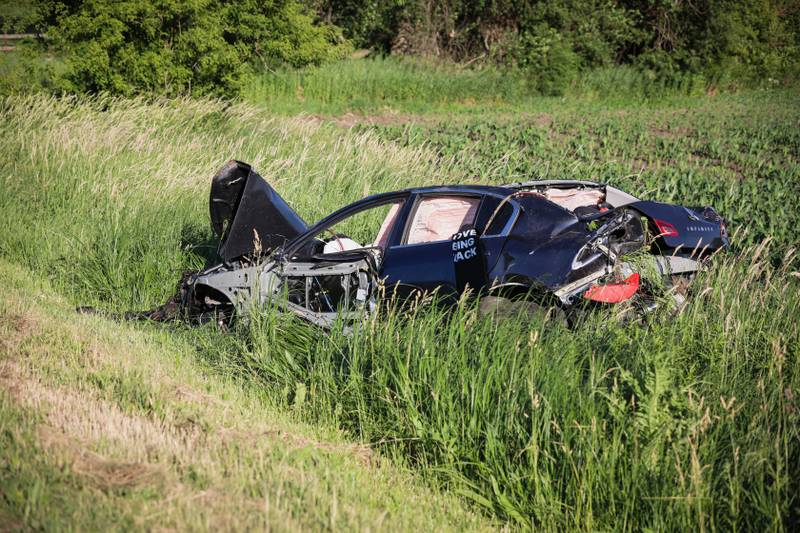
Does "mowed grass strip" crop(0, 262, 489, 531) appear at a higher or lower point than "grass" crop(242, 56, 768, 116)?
higher

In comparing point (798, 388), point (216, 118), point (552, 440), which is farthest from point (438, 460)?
point (216, 118)

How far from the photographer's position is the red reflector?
273 inches

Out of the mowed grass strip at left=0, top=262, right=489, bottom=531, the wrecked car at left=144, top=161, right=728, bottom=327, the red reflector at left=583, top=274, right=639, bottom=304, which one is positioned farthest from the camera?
the wrecked car at left=144, top=161, right=728, bottom=327

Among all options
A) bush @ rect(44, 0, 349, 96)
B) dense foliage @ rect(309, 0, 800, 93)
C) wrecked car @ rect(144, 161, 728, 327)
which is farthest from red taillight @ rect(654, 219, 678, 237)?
dense foliage @ rect(309, 0, 800, 93)

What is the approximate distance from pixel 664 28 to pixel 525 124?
19.7 metres

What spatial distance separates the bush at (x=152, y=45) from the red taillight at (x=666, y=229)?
1763 centimetres

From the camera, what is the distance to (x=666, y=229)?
7492 millimetres

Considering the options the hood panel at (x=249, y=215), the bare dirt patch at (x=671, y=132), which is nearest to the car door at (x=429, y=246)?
the hood panel at (x=249, y=215)

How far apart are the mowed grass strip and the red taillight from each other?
320cm

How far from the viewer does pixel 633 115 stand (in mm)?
30750

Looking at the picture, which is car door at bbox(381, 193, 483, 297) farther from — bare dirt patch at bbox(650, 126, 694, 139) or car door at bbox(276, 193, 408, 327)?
bare dirt patch at bbox(650, 126, 694, 139)

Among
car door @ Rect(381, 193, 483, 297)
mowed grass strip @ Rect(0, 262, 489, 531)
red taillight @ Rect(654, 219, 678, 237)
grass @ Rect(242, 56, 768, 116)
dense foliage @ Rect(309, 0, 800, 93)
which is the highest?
red taillight @ Rect(654, 219, 678, 237)

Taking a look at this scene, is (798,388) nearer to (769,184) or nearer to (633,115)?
(769,184)

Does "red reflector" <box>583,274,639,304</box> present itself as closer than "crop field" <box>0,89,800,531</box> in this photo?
No
